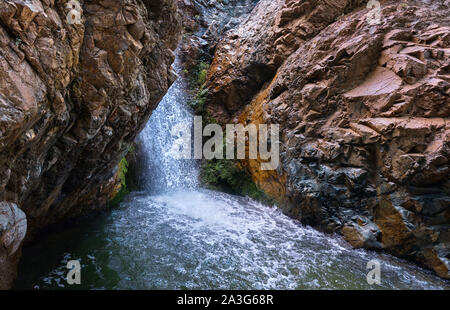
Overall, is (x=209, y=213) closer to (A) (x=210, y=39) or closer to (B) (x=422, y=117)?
(B) (x=422, y=117)

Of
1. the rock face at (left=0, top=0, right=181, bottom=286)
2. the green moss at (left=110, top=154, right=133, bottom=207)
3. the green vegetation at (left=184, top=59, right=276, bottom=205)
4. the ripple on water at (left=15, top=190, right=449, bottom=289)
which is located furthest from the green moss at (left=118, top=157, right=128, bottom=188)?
the green vegetation at (left=184, top=59, right=276, bottom=205)

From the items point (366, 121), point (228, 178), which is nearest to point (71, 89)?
point (366, 121)

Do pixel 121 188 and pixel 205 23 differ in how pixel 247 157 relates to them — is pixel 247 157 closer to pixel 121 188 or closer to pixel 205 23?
pixel 121 188

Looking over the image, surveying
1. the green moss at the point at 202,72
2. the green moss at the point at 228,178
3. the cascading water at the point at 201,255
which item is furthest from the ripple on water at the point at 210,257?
the green moss at the point at 202,72

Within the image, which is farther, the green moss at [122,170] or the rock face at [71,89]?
the green moss at [122,170]

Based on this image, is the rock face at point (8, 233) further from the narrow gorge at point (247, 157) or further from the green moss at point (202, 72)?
the green moss at point (202, 72)

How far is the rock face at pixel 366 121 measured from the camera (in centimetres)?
612

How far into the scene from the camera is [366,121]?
24.0 ft

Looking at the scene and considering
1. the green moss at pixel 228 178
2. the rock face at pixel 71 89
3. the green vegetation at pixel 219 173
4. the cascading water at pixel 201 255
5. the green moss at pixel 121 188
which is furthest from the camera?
the green moss at pixel 228 178

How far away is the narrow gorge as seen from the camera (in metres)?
3.61

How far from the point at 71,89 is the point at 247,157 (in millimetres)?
8807

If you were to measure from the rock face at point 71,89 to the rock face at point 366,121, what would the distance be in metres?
5.37

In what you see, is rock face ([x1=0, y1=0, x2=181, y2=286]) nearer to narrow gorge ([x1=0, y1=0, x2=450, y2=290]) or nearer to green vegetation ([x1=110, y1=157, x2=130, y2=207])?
narrow gorge ([x1=0, y1=0, x2=450, y2=290])

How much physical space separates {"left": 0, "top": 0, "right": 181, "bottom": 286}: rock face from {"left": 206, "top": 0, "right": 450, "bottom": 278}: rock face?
17.6ft
